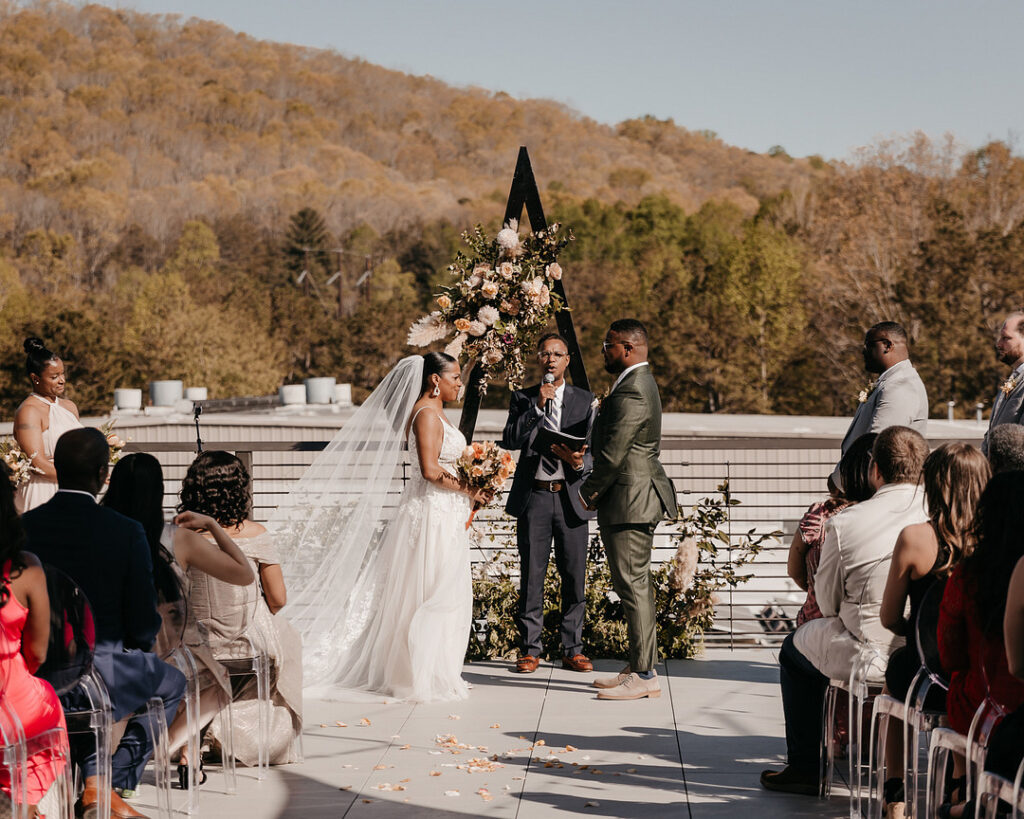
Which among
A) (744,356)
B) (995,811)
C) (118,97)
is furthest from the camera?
(118,97)

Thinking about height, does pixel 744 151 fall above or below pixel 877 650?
above

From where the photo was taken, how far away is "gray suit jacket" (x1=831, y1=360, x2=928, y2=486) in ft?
19.0

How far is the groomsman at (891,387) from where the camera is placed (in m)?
5.78

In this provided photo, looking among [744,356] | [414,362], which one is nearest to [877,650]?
[414,362]

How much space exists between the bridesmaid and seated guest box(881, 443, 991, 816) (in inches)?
206

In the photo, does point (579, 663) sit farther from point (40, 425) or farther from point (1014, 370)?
point (40, 425)

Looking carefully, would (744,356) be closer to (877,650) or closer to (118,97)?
(877,650)

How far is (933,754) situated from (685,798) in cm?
128

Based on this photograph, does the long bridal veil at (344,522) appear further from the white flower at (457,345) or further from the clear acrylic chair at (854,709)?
the clear acrylic chair at (854,709)

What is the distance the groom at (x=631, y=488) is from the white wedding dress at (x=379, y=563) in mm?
828

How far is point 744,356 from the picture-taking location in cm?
4603

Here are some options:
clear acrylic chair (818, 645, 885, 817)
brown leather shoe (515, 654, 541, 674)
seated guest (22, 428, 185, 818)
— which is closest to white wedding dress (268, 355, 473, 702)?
brown leather shoe (515, 654, 541, 674)

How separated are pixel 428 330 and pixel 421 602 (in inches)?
64.3

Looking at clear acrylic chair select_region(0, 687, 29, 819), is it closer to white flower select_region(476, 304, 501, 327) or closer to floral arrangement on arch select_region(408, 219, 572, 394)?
floral arrangement on arch select_region(408, 219, 572, 394)
